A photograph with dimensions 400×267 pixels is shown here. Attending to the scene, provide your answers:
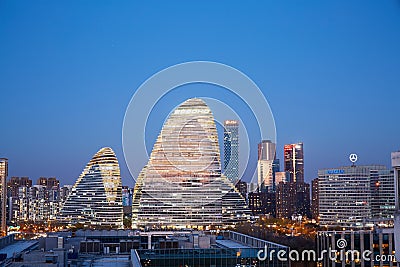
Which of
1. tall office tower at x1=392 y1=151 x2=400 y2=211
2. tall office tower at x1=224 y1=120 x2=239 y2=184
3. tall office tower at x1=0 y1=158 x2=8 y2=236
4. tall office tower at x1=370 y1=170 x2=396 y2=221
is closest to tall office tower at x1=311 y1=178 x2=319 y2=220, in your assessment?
tall office tower at x1=370 y1=170 x2=396 y2=221

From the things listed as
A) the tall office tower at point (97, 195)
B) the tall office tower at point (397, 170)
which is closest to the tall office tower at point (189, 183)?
the tall office tower at point (97, 195)

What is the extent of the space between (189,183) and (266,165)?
15.9 feet

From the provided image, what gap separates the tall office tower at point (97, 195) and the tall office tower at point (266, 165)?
19.7 ft

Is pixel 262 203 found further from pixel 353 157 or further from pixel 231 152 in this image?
pixel 231 152

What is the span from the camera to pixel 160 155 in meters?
26.1

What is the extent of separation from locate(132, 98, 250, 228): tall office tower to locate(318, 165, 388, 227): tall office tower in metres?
3.49

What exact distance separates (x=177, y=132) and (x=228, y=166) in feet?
19.1

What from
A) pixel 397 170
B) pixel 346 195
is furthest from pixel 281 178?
pixel 397 170

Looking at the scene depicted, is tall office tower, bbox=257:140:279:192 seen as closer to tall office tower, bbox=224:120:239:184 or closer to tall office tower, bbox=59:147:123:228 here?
tall office tower, bbox=224:120:239:184

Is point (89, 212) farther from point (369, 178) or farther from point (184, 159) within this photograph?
point (369, 178)

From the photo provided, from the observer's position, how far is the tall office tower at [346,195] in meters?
24.2

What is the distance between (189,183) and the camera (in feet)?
88.3

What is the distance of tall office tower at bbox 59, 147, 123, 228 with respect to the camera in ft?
93.1

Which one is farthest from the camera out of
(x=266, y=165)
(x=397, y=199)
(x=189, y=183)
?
(x=189, y=183)
